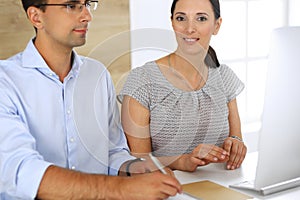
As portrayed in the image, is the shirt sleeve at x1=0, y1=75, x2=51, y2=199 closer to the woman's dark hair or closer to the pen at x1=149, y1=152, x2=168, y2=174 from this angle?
the pen at x1=149, y1=152, x2=168, y2=174

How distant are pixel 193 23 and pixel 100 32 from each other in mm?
837

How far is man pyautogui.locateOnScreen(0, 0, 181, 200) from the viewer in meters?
1.43

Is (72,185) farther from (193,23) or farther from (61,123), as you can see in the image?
(193,23)

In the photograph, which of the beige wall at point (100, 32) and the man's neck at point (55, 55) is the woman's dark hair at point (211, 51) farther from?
the man's neck at point (55, 55)

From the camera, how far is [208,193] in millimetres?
1608

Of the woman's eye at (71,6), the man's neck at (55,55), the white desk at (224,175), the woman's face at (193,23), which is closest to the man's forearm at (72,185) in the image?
the white desk at (224,175)

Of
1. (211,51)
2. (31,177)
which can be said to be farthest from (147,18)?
(31,177)

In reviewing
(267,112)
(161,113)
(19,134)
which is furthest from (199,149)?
(19,134)

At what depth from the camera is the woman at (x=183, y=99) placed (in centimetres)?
214

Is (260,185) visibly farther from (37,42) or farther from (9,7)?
(9,7)

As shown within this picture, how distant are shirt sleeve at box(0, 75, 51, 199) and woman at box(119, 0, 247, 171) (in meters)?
0.60

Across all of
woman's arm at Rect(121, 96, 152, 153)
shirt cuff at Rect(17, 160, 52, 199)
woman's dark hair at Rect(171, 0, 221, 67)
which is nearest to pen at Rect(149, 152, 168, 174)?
woman's arm at Rect(121, 96, 152, 153)

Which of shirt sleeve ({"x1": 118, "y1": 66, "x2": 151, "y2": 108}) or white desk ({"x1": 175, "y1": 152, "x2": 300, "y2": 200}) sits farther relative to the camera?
shirt sleeve ({"x1": 118, "y1": 66, "x2": 151, "y2": 108})

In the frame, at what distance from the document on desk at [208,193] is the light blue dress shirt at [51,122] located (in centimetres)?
32
